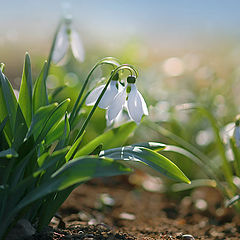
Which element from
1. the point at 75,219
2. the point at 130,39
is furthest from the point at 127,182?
the point at 130,39

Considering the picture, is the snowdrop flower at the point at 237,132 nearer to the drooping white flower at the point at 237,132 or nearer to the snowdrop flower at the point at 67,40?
the drooping white flower at the point at 237,132

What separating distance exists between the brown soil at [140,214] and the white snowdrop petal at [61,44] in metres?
0.70

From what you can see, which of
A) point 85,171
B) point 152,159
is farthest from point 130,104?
point 85,171

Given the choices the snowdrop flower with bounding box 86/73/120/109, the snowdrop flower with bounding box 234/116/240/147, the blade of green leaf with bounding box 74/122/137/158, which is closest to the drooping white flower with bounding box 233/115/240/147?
the snowdrop flower with bounding box 234/116/240/147

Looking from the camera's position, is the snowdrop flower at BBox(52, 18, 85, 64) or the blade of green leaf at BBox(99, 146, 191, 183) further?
the snowdrop flower at BBox(52, 18, 85, 64)

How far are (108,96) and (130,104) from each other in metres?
0.10

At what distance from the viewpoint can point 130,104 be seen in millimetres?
1145

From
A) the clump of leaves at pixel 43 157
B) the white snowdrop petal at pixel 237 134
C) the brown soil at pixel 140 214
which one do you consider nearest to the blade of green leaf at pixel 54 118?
the clump of leaves at pixel 43 157

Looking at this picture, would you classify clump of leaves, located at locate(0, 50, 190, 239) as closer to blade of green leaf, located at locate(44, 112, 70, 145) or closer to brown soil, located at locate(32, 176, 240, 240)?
blade of green leaf, located at locate(44, 112, 70, 145)

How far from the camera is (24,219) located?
3.85ft

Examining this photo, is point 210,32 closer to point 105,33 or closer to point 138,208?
point 105,33

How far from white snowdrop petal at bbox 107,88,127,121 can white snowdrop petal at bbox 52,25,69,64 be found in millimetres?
541

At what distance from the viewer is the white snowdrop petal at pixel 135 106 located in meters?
1.13

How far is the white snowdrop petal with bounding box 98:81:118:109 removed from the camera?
120 centimetres
